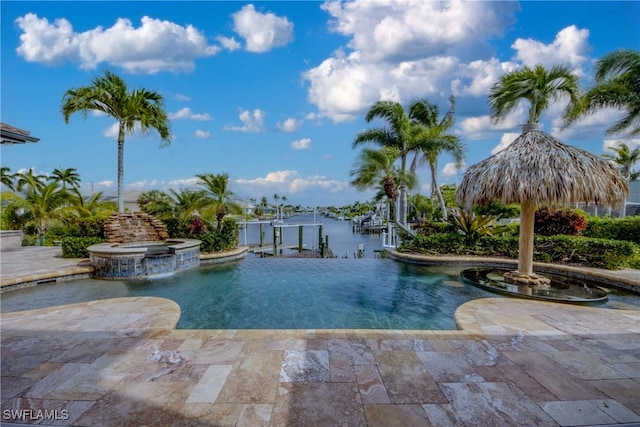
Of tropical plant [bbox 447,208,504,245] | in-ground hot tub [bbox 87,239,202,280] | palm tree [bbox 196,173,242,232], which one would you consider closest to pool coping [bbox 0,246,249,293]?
in-ground hot tub [bbox 87,239,202,280]

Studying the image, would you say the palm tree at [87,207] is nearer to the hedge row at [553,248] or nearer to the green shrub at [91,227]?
the green shrub at [91,227]

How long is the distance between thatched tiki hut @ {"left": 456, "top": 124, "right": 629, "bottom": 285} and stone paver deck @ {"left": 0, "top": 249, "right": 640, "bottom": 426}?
2385mm

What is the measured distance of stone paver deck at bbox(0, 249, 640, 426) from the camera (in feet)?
7.38

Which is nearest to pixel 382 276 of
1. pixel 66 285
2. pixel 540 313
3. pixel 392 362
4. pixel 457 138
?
pixel 540 313

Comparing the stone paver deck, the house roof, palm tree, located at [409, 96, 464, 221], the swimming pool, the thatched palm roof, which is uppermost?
palm tree, located at [409, 96, 464, 221]

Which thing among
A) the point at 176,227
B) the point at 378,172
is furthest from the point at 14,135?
the point at 378,172

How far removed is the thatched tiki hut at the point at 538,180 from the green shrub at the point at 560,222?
3586mm

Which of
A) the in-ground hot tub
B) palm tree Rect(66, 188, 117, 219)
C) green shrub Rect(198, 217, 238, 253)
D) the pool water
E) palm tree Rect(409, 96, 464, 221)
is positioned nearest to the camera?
the pool water

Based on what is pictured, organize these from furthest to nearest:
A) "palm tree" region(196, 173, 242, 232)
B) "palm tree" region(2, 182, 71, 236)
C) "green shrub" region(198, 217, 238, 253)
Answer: "palm tree" region(2, 182, 71, 236) < "palm tree" region(196, 173, 242, 232) < "green shrub" region(198, 217, 238, 253)

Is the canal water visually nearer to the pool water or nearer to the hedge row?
the hedge row

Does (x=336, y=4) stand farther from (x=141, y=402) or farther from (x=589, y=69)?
(x=589, y=69)

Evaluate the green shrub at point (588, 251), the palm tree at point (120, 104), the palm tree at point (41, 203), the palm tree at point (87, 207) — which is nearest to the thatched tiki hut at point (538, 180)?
the green shrub at point (588, 251)

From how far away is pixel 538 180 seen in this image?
18.9ft

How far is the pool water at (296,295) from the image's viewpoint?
5023 mm
